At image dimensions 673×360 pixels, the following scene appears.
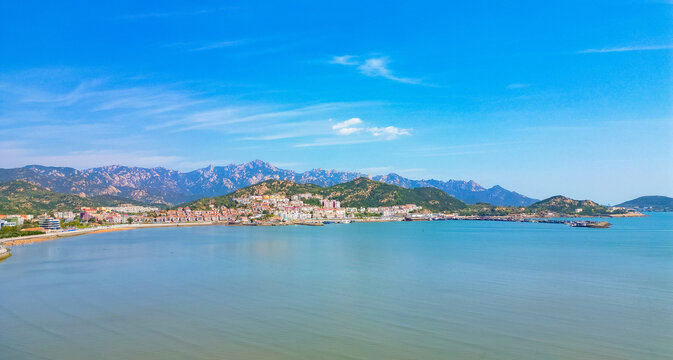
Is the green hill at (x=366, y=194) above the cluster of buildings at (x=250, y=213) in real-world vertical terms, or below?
above

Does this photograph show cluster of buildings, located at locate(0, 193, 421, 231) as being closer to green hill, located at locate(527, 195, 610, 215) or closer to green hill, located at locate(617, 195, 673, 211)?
green hill, located at locate(527, 195, 610, 215)

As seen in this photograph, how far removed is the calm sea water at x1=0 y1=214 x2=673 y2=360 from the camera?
10.2m

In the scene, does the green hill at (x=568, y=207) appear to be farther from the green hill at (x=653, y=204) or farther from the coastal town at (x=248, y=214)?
the green hill at (x=653, y=204)

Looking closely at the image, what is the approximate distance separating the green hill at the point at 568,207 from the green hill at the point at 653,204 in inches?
2493

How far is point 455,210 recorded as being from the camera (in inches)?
5792

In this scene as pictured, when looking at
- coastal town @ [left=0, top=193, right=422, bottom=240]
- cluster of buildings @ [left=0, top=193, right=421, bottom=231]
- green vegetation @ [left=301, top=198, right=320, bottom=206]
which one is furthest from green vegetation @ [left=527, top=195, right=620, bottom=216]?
green vegetation @ [left=301, top=198, right=320, bottom=206]

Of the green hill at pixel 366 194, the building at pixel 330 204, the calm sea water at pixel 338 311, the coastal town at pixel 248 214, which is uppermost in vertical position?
the green hill at pixel 366 194

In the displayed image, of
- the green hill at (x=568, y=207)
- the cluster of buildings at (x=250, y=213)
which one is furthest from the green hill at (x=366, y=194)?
the green hill at (x=568, y=207)

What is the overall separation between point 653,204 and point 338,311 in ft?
747

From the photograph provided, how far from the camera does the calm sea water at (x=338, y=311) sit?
10219mm

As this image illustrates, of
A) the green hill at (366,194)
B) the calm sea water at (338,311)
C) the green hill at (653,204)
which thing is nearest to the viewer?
the calm sea water at (338,311)

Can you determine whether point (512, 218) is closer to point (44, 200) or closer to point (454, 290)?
point (454, 290)

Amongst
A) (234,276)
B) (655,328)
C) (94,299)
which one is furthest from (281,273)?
(655,328)

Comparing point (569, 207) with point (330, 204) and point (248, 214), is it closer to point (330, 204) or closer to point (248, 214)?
point (330, 204)
